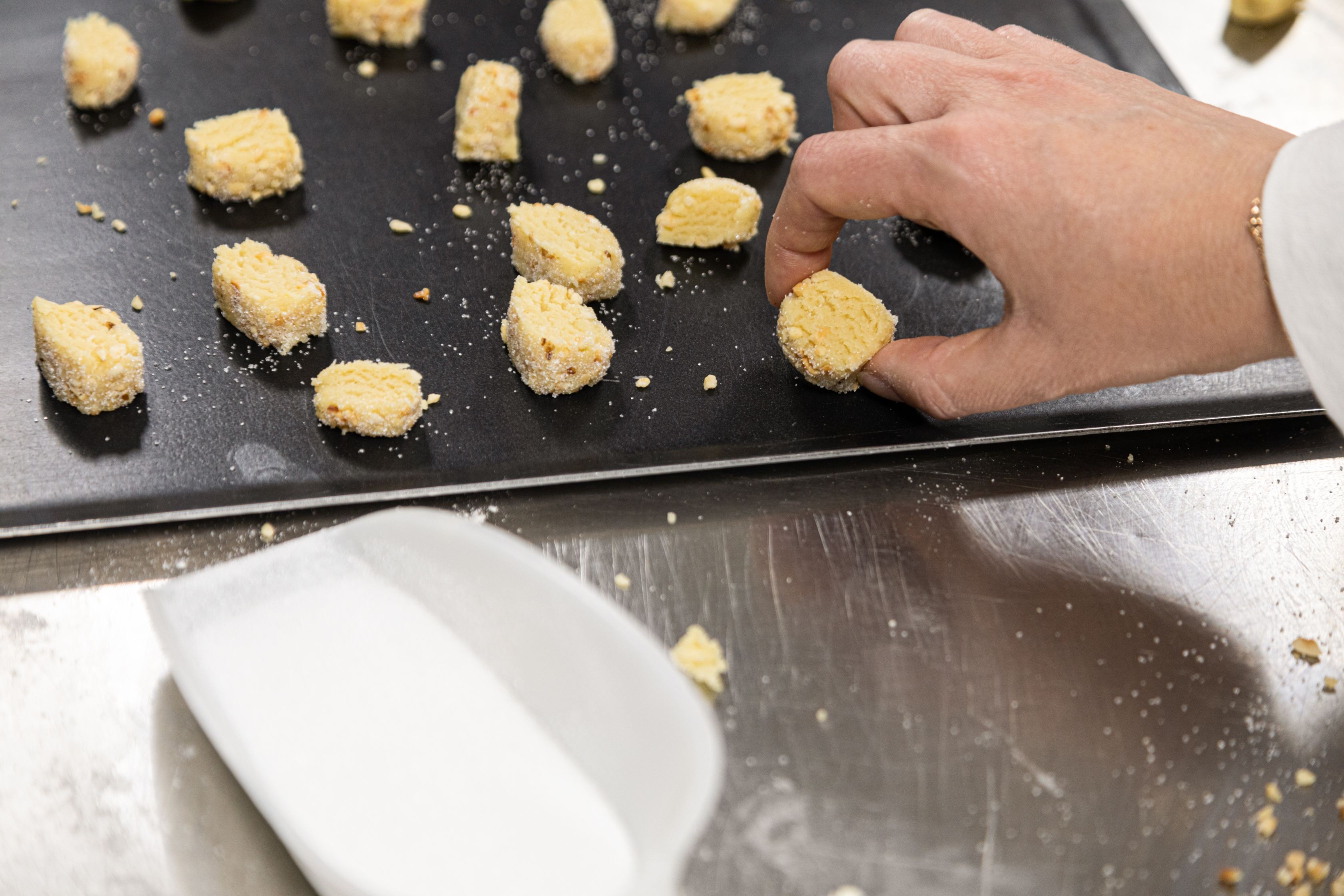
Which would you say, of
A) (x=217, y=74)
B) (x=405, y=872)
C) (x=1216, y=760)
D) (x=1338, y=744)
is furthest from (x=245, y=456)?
(x=1338, y=744)

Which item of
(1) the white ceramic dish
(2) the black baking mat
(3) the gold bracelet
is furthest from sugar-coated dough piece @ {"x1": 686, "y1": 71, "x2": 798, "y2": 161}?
(1) the white ceramic dish

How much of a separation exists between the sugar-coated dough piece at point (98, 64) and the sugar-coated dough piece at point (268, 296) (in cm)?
41

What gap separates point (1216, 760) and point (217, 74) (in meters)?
1.51

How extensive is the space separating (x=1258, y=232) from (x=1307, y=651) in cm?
41

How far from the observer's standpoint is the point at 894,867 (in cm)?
90

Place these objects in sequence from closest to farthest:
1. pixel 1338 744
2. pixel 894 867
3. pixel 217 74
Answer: pixel 894 867 < pixel 1338 744 < pixel 217 74

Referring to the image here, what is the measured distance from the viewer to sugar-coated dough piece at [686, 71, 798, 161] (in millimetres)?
1498

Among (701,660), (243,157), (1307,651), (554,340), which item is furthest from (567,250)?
(1307,651)

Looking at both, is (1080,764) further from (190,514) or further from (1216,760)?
(190,514)

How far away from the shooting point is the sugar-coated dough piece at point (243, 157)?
1.37 meters

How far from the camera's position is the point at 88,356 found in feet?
3.66

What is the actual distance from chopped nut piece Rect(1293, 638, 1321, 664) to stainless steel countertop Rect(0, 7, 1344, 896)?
1 centimetres

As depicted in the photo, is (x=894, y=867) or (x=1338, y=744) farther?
(x=1338, y=744)

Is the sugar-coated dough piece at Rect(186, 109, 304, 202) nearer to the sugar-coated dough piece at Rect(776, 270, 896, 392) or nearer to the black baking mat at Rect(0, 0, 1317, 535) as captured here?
the black baking mat at Rect(0, 0, 1317, 535)
